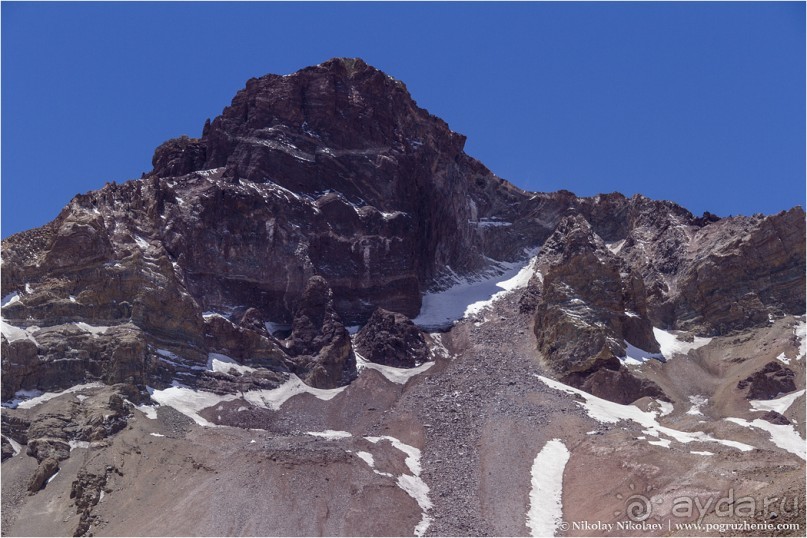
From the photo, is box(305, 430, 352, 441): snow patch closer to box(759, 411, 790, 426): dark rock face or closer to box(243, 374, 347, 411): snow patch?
box(243, 374, 347, 411): snow patch

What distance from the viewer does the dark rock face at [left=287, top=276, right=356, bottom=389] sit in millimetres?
95919

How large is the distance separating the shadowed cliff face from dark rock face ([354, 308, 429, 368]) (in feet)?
3.98

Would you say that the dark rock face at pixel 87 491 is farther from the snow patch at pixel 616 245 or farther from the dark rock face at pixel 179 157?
the snow patch at pixel 616 245

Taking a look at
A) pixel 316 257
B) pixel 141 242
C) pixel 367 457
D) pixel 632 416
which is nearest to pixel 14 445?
pixel 367 457

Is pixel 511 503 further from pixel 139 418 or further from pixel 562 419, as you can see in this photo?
pixel 139 418

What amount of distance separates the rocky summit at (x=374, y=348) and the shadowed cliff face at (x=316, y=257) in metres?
0.29

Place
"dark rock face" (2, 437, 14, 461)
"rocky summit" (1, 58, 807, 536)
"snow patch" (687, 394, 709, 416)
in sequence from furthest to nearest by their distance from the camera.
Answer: "snow patch" (687, 394, 709, 416) → "dark rock face" (2, 437, 14, 461) → "rocky summit" (1, 58, 807, 536)

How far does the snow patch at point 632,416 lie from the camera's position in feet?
247

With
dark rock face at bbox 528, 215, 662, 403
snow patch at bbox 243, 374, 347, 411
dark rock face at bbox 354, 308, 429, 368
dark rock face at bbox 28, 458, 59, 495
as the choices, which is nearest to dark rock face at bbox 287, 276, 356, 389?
snow patch at bbox 243, 374, 347, 411

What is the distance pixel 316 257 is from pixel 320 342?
15790mm

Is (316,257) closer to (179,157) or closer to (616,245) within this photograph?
(179,157)

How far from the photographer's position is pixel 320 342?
9950cm

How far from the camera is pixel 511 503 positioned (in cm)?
6762

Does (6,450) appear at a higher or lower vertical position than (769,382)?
lower
